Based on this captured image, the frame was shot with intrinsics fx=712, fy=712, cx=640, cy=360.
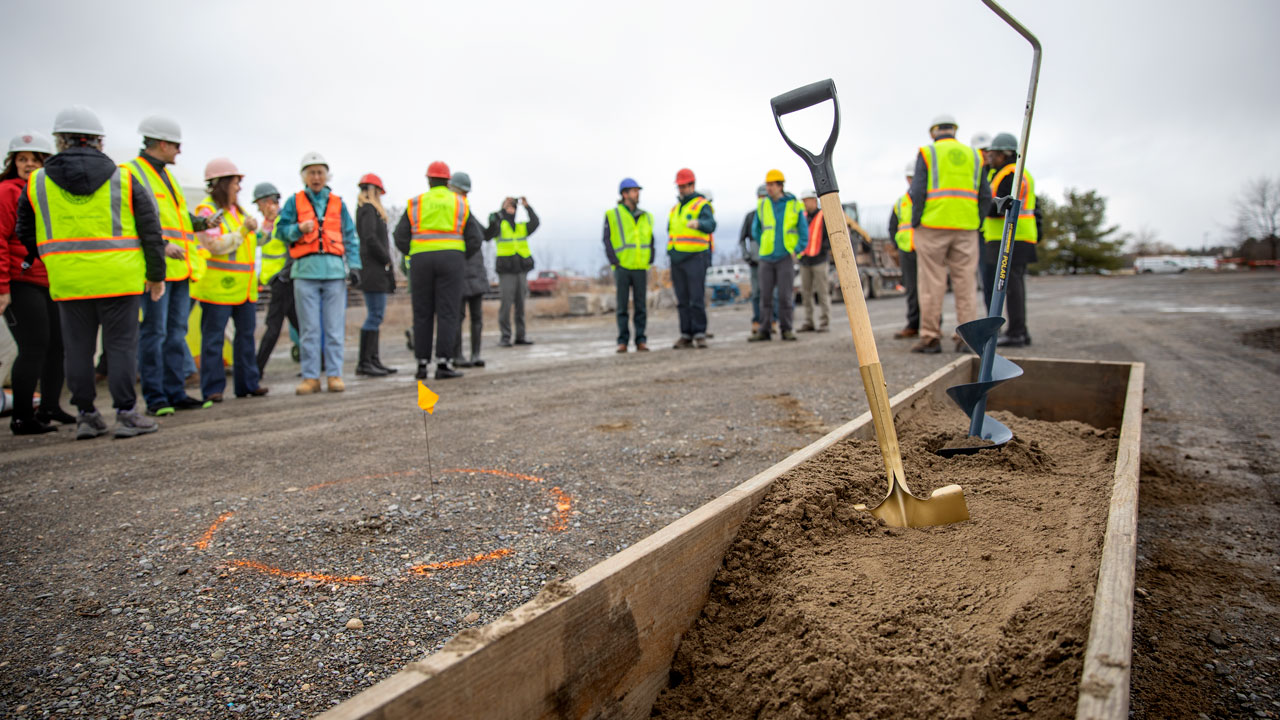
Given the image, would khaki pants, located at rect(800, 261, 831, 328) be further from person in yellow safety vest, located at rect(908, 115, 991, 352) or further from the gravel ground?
the gravel ground

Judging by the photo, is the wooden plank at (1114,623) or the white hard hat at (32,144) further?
the white hard hat at (32,144)

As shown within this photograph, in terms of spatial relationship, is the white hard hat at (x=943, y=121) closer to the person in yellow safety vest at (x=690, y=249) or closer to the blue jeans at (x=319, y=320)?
the person in yellow safety vest at (x=690, y=249)

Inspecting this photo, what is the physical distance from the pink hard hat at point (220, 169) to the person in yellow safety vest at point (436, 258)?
1.36m

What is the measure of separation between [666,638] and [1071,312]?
43.6 feet

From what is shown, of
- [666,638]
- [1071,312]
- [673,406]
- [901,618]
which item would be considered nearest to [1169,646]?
[901,618]

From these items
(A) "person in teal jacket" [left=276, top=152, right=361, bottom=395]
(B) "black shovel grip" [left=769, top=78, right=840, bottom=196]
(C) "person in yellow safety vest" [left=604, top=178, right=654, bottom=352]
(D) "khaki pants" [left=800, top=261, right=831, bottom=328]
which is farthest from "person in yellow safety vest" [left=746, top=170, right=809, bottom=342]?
(B) "black shovel grip" [left=769, top=78, right=840, bottom=196]

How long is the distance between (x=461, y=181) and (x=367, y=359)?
220 centimetres

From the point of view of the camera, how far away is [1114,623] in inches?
44.9

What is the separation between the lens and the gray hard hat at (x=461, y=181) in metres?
6.92

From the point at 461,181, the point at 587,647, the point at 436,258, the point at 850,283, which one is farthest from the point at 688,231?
the point at 587,647

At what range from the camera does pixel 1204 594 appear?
219 cm

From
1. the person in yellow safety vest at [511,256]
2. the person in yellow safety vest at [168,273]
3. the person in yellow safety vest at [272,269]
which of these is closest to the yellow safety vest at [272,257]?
the person in yellow safety vest at [272,269]

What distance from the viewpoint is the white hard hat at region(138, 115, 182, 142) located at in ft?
15.3

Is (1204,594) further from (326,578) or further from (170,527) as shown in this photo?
(170,527)
